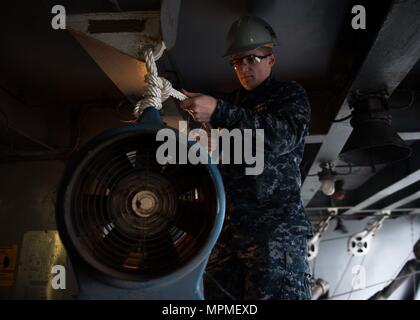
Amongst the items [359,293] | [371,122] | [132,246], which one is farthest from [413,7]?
[359,293]

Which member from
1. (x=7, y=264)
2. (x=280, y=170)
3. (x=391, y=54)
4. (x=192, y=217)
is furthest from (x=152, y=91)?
(x=7, y=264)

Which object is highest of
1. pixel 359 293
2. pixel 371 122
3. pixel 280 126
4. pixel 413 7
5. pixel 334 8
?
pixel 334 8

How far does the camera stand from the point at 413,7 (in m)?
1.87

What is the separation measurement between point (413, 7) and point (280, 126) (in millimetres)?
1063

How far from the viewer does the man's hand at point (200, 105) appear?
1239mm

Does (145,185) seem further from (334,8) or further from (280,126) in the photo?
(334,8)

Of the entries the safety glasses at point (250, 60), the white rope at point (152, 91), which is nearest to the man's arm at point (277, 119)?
the white rope at point (152, 91)

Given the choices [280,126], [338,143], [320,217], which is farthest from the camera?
[320,217]

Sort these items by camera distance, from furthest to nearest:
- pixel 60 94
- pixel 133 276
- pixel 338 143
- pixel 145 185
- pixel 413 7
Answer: pixel 338 143, pixel 60 94, pixel 413 7, pixel 145 185, pixel 133 276

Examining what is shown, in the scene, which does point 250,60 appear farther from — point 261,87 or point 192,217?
point 192,217

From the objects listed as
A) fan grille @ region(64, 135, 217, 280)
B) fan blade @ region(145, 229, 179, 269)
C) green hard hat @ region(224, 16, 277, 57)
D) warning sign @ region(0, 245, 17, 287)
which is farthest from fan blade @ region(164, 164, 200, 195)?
warning sign @ region(0, 245, 17, 287)

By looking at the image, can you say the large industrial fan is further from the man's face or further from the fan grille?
the man's face

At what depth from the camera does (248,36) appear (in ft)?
6.31

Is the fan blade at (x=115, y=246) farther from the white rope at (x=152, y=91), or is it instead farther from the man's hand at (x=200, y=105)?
the man's hand at (x=200, y=105)
